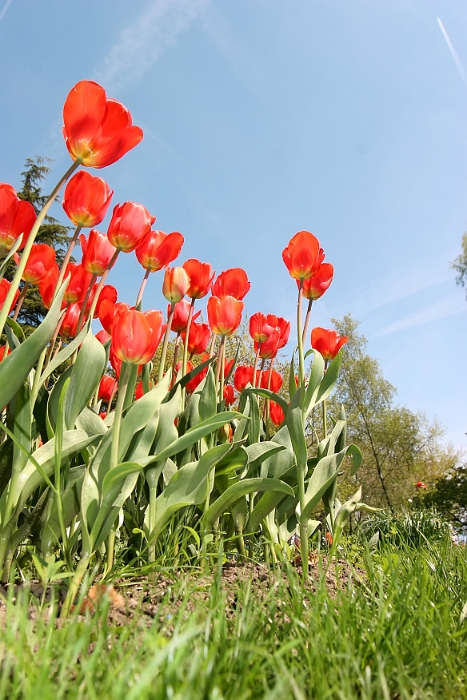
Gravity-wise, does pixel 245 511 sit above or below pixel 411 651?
above

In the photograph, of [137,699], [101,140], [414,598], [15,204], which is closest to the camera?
[137,699]

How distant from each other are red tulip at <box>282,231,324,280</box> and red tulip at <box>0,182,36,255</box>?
3.38 ft

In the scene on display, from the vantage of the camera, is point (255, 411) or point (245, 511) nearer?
point (245, 511)

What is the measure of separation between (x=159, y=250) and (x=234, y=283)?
0.44m

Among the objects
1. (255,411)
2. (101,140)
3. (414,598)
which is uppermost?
(101,140)

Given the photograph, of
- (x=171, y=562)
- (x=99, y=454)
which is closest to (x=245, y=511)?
(x=171, y=562)

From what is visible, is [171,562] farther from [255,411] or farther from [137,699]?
[137,699]

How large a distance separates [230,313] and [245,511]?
0.87 m

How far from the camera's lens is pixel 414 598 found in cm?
127

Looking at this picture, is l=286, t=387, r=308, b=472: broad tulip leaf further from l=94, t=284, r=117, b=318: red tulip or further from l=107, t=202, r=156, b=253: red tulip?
l=94, t=284, r=117, b=318: red tulip

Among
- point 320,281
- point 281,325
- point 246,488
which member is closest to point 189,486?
point 246,488

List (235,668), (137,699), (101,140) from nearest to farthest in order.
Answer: (137,699) → (235,668) → (101,140)

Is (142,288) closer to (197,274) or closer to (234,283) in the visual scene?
(197,274)

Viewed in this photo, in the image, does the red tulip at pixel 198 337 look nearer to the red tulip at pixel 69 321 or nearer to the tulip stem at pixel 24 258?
the red tulip at pixel 69 321
